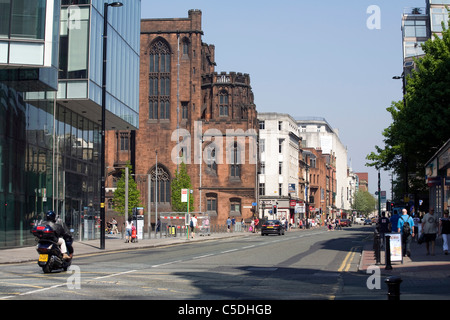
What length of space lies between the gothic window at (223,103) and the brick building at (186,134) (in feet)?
6.83

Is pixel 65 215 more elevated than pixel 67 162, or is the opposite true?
pixel 67 162

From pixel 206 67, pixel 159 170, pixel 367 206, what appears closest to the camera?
pixel 159 170

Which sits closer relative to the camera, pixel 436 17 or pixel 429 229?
pixel 429 229

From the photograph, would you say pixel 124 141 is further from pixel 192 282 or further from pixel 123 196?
pixel 192 282

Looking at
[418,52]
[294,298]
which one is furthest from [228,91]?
[294,298]

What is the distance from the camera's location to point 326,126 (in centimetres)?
17475

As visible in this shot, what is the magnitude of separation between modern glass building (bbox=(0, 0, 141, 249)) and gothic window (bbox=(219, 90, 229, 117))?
1647 inches

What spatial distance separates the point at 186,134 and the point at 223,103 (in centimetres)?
788

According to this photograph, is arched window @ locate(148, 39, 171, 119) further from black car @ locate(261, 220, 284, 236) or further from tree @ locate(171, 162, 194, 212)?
black car @ locate(261, 220, 284, 236)

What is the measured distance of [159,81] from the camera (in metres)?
88.1

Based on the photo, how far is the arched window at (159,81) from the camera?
8788 centimetres

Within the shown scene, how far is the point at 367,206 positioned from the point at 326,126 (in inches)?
1238

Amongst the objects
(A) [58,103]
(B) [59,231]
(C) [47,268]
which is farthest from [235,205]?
(C) [47,268]

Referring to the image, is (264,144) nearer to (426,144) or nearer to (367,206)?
(426,144)
